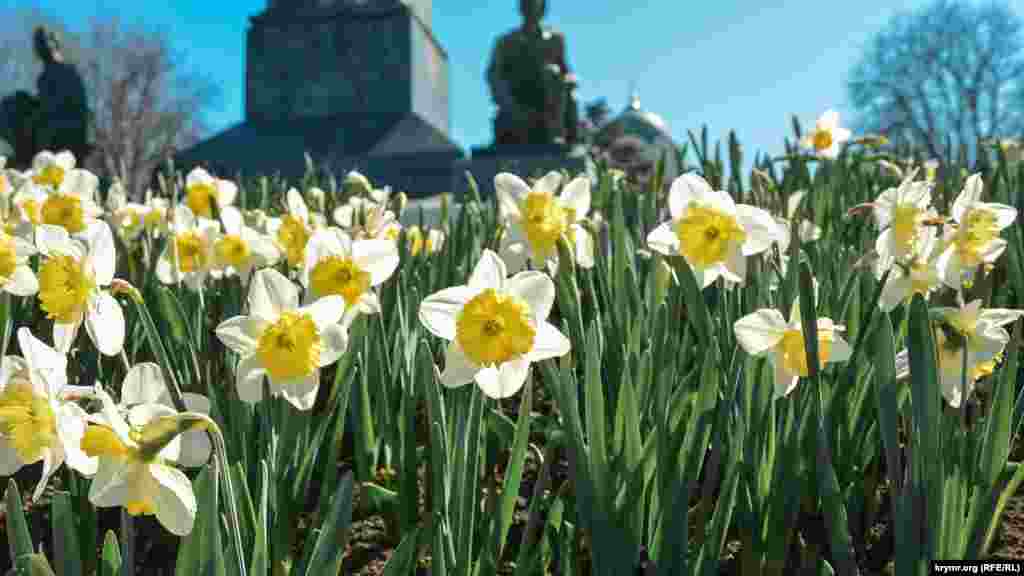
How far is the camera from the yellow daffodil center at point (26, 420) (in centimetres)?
72

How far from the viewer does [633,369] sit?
1.17 m

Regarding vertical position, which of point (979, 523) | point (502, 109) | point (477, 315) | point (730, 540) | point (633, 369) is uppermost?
point (502, 109)

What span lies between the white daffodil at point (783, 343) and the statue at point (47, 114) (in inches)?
570

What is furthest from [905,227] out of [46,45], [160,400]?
[46,45]

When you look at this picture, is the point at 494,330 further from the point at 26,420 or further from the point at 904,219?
the point at 904,219

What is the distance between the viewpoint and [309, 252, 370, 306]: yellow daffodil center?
1.08 metres

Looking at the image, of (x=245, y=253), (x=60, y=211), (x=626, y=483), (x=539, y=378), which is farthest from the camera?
(x=60, y=211)

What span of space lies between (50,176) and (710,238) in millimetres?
2150

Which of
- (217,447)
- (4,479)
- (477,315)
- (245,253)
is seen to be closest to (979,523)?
(477,315)

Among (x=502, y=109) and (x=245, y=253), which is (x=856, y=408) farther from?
(x=502, y=109)

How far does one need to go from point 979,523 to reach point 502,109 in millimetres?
11672

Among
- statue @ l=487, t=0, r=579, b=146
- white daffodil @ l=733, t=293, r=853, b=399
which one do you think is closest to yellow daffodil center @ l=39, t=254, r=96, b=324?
white daffodil @ l=733, t=293, r=853, b=399

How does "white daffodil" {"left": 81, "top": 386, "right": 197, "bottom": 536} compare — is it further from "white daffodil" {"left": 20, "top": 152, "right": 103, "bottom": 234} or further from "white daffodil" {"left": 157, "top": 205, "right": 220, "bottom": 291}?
"white daffodil" {"left": 20, "top": 152, "right": 103, "bottom": 234}

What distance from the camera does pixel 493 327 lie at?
2.88 ft
